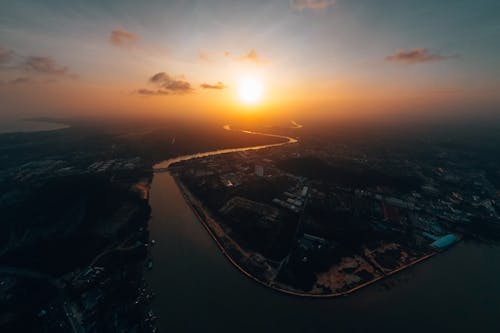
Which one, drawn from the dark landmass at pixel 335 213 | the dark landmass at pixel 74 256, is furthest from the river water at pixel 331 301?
the dark landmass at pixel 74 256

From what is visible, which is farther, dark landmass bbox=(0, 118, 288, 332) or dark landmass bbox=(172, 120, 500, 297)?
dark landmass bbox=(172, 120, 500, 297)

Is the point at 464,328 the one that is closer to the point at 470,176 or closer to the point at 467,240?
the point at 467,240

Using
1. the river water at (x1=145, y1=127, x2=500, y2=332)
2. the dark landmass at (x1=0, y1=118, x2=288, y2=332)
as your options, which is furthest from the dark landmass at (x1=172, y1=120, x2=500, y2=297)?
the dark landmass at (x1=0, y1=118, x2=288, y2=332)

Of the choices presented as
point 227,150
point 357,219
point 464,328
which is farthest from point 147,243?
point 227,150

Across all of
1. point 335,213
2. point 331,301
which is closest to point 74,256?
point 331,301

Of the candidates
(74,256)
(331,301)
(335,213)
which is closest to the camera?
(331,301)

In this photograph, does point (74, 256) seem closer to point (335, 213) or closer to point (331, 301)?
point (331, 301)

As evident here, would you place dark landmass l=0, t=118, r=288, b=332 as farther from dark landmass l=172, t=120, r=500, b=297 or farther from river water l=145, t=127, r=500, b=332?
dark landmass l=172, t=120, r=500, b=297

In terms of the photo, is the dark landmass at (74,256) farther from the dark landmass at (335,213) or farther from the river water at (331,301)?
the dark landmass at (335,213)
